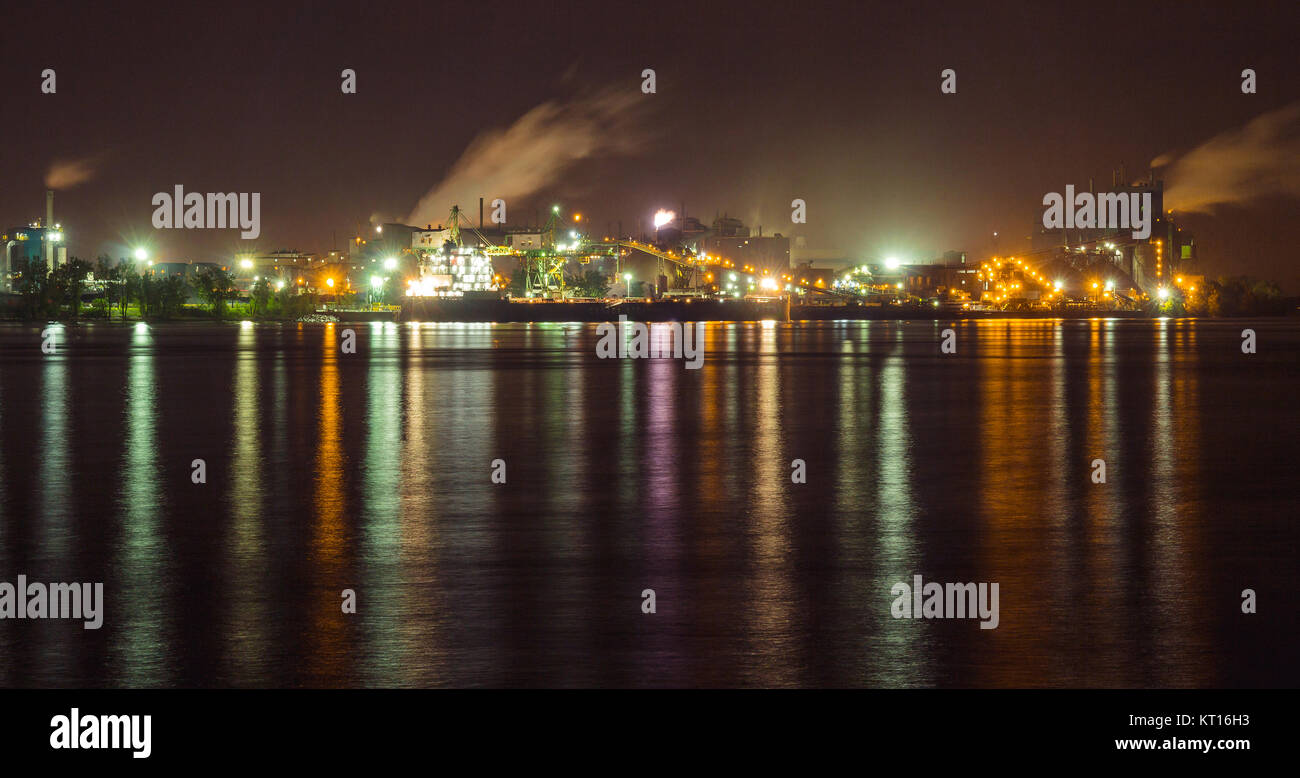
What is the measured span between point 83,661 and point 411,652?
2073 millimetres

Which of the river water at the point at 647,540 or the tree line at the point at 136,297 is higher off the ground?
the tree line at the point at 136,297

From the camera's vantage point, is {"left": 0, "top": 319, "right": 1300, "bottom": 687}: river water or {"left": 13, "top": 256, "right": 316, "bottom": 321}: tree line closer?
{"left": 0, "top": 319, "right": 1300, "bottom": 687}: river water

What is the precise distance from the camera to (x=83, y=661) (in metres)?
8.01

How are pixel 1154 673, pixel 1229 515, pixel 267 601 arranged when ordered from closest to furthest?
pixel 1154 673, pixel 267 601, pixel 1229 515

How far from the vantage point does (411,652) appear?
8.15 meters

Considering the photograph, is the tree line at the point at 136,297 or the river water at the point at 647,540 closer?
the river water at the point at 647,540

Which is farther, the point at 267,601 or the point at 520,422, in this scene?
the point at 520,422

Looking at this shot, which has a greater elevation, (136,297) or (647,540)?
(136,297)

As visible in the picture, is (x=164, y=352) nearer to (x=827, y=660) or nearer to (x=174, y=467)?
(x=174, y=467)

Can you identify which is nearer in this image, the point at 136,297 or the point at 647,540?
the point at 647,540

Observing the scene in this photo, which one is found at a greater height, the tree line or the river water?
the tree line

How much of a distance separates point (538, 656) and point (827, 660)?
1849mm
